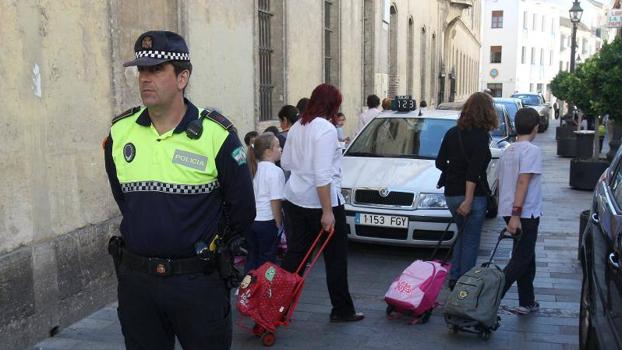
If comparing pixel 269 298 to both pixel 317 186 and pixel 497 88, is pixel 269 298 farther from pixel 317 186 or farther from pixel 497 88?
pixel 497 88

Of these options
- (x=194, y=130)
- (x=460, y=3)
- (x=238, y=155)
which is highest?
(x=460, y=3)

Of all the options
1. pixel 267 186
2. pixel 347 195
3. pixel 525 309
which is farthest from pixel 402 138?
pixel 525 309

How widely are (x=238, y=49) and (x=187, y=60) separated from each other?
19.5 ft

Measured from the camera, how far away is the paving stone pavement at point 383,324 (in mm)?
4934

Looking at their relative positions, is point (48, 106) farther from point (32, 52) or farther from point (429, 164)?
point (429, 164)

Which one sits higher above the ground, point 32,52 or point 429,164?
point 32,52

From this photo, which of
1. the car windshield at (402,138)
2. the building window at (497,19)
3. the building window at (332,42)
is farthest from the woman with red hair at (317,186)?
the building window at (497,19)

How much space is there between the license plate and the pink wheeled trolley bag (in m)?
1.75

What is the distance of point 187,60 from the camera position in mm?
2951

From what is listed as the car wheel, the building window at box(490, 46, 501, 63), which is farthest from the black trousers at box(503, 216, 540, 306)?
the building window at box(490, 46, 501, 63)

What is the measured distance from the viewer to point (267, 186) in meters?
5.71

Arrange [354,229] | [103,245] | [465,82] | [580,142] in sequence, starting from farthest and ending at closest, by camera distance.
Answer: [465,82] < [580,142] < [354,229] < [103,245]

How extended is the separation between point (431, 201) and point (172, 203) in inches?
186

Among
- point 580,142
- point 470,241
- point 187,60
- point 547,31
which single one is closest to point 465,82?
point 580,142
